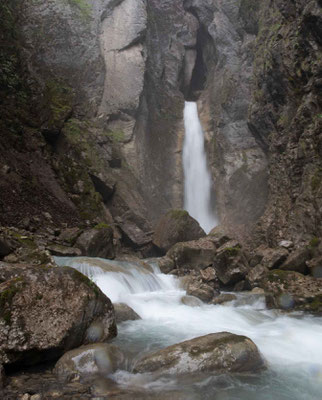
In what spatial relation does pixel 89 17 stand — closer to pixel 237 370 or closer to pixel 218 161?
pixel 218 161

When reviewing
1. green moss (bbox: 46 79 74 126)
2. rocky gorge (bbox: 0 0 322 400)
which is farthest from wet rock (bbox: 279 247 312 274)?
green moss (bbox: 46 79 74 126)

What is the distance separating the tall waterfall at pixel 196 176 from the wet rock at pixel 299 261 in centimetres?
1537

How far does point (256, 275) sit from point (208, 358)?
736 centimetres

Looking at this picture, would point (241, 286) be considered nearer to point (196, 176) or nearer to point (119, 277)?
point (119, 277)

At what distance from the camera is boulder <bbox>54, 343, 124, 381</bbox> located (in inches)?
186

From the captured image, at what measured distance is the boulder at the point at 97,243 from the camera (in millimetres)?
12955

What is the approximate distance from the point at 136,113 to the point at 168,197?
24.9 ft

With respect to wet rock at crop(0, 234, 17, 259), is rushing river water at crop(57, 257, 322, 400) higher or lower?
lower

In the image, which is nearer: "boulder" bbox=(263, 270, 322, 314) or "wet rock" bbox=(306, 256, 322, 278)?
"boulder" bbox=(263, 270, 322, 314)

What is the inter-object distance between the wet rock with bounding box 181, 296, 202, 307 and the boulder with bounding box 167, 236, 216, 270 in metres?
3.84

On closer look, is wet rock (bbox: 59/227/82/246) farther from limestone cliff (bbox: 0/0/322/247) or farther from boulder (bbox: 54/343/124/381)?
boulder (bbox: 54/343/124/381)

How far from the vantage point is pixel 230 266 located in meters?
12.3

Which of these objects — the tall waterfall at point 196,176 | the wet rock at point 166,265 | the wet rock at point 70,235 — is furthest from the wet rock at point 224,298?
the tall waterfall at point 196,176

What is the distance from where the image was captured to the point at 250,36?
29.8 metres
